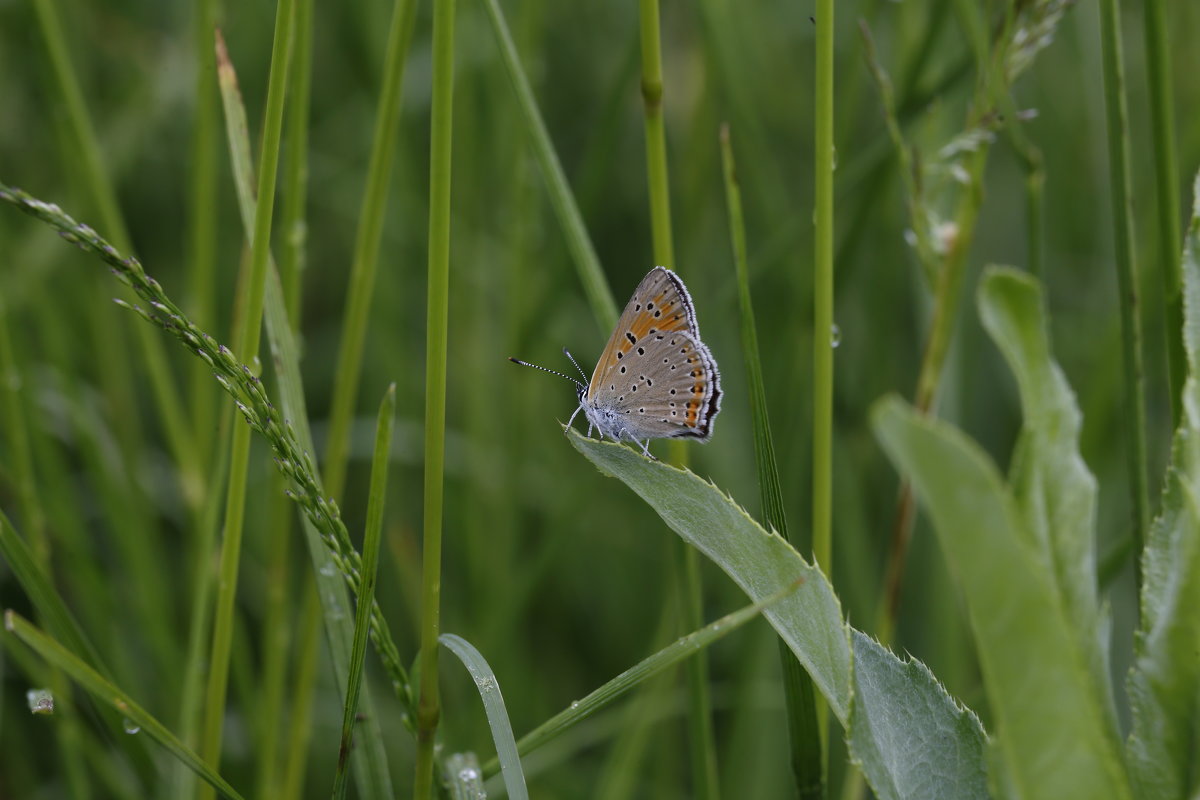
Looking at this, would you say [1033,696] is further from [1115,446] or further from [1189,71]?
[1189,71]

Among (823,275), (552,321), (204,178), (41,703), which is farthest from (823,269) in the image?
(552,321)

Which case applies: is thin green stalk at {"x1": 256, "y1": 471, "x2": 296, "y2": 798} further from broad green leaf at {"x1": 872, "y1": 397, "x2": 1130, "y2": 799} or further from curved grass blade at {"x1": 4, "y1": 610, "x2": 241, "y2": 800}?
broad green leaf at {"x1": 872, "y1": 397, "x2": 1130, "y2": 799}

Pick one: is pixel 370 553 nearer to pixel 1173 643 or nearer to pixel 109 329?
pixel 1173 643

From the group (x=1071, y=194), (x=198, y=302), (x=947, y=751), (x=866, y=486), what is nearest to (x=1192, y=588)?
(x=947, y=751)

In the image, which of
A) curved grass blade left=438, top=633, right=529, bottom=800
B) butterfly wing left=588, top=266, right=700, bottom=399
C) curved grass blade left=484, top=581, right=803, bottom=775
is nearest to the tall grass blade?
curved grass blade left=438, top=633, right=529, bottom=800

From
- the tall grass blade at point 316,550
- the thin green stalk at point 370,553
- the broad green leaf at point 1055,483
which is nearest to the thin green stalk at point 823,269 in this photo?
the broad green leaf at point 1055,483
